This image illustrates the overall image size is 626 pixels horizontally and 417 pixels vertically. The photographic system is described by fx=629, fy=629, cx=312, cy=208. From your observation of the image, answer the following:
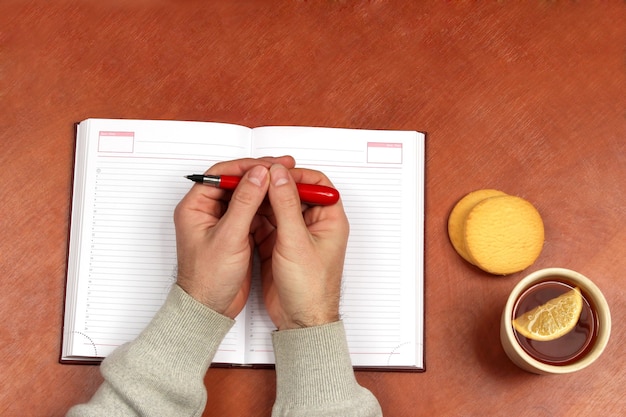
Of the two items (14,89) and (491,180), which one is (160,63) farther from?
(491,180)

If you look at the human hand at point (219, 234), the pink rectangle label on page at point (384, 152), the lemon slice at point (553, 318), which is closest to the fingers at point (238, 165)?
the human hand at point (219, 234)

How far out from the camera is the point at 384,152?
794 mm

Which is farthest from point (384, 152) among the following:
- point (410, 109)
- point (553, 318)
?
point (553, 318)

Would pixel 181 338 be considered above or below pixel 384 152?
below

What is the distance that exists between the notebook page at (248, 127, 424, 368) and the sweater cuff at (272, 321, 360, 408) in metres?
0.06

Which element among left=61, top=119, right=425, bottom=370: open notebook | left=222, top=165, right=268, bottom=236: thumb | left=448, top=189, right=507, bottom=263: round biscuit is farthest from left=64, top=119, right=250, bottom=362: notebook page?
left=448, top=189, right=507, bottom=263: round biscuit

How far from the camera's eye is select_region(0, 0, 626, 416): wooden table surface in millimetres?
775

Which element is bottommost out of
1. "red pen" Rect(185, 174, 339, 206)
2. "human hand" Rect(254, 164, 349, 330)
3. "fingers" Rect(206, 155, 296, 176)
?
"human hand" Rect(254, 164, 349, 330)

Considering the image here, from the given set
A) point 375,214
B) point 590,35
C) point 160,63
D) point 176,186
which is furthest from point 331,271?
point 590,35

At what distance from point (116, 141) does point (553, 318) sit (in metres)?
0.56

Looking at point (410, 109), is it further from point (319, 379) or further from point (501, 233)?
point (319, 379)

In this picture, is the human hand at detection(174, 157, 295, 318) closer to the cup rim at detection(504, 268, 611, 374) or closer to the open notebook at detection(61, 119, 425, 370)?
the open notebook at detection(61, 119, 425, 370)

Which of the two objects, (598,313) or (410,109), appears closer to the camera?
(598,313)

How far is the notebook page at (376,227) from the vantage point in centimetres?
78
